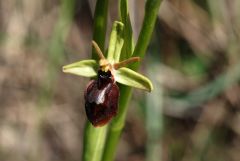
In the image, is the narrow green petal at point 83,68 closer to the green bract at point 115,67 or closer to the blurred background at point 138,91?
the green bract at point 115,67

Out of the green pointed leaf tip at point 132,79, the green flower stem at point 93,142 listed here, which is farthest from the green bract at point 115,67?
the green flower stem at point 93,142

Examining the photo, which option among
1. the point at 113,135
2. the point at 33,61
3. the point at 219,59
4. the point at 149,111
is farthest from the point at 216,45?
the point at 113,135

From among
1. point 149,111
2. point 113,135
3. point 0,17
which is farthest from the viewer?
point 0,17

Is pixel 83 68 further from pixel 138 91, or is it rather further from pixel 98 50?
pixel 138 91

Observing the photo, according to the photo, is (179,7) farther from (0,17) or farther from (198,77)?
(0,17)

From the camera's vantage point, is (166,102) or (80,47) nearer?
(166,102)

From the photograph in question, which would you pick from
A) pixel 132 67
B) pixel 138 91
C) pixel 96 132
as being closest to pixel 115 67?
pixel 132 67
